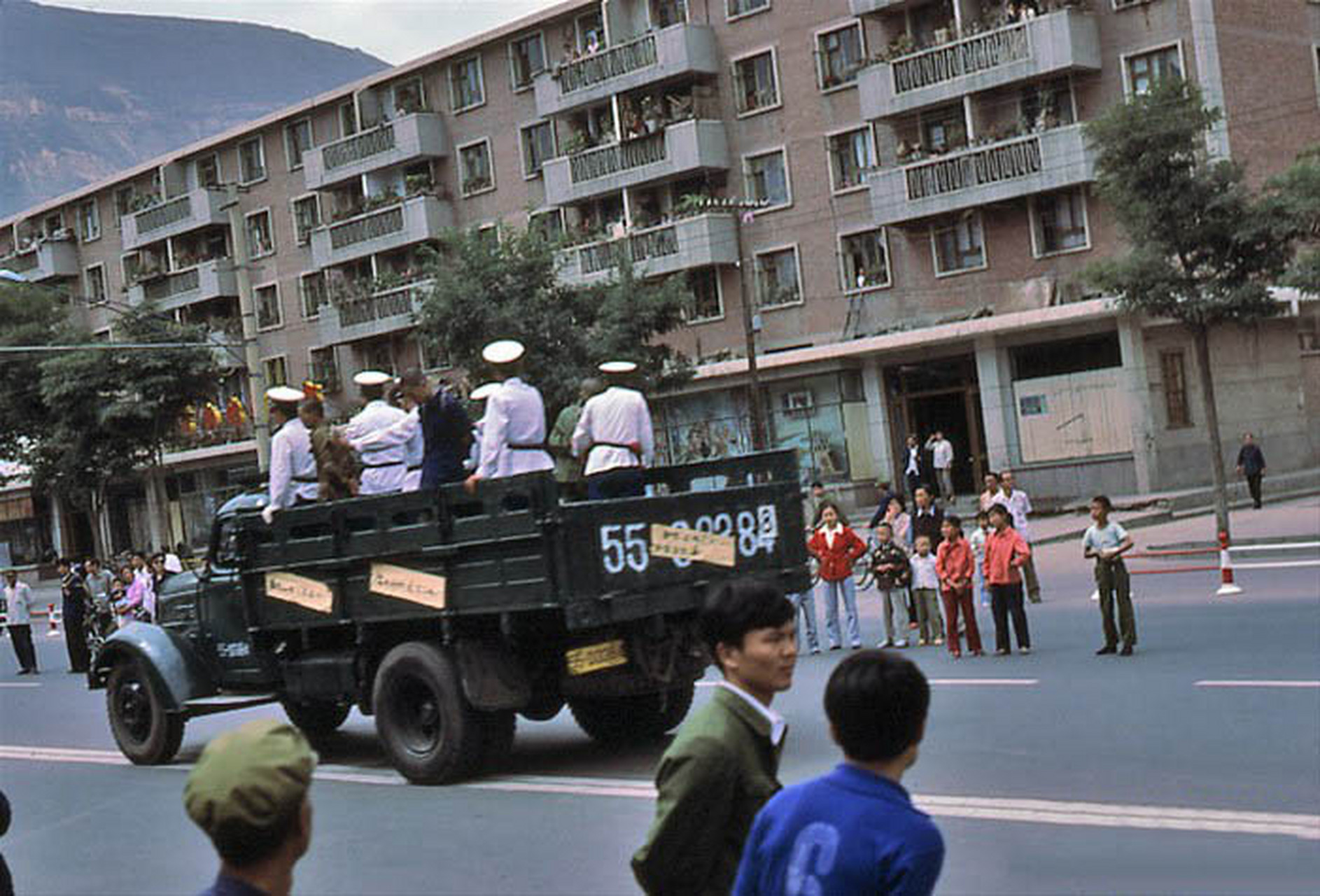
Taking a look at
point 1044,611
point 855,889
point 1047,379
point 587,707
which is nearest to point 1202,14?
point 1047,379

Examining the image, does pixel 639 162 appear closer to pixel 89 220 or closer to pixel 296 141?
pixel 296 141

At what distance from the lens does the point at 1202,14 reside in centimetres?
3553

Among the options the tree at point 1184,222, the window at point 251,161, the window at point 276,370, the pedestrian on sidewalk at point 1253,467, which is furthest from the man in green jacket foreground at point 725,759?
the window at point 251,161

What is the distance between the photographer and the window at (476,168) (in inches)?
1994

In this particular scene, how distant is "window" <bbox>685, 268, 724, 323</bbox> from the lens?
1759 inches

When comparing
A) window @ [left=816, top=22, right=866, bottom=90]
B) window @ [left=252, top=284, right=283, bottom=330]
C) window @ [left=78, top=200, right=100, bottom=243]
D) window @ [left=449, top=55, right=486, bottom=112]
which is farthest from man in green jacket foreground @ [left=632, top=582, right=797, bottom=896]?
window @ [left=78, top=200, right=100, bottom=243]

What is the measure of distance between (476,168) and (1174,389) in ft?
77.8

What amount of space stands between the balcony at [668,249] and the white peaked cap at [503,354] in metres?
30.2

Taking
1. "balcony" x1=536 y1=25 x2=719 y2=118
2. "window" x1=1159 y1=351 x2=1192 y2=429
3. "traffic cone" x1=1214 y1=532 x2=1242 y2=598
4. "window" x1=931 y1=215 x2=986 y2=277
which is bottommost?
"traffic cone" x1=1214 y1=532 x2=1242 y2=598

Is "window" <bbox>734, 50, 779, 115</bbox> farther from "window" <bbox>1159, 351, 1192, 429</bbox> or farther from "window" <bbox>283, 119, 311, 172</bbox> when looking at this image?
"window" <bbox>283, 119, 311, 172</bbox>

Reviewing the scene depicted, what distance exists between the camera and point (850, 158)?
41.8m

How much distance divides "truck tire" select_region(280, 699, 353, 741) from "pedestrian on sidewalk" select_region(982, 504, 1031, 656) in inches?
257

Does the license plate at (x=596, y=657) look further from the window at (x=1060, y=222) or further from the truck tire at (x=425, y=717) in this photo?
the window at (x=1060, y=222)

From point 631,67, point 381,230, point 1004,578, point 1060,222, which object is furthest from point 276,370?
point 1004,578
